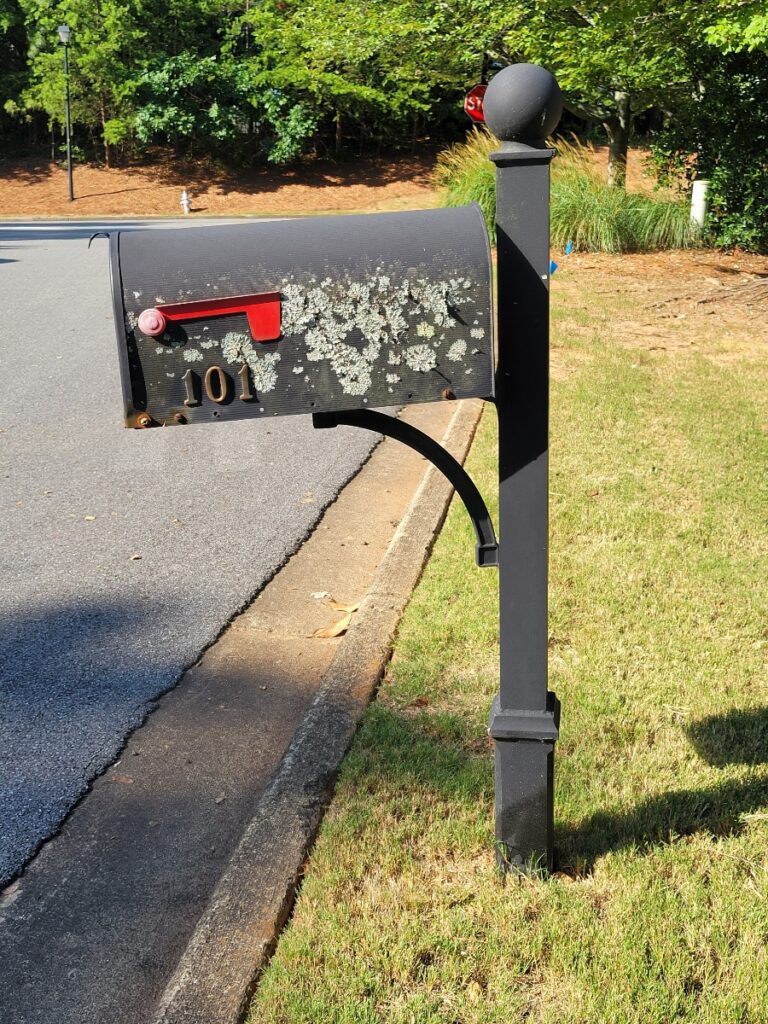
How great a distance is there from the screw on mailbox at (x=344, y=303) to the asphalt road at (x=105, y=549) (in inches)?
58.4

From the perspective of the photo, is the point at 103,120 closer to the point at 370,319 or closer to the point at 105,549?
the point at 105,549

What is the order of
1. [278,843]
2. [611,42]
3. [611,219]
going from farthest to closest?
1. [611,219]
2. [611,42]
3. [278,843]

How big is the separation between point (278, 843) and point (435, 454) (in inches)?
42.3

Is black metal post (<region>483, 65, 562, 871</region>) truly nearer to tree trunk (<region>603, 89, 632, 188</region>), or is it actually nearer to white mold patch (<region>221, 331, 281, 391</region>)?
white mold patch (<region>221, 331, 281, 391</region>)

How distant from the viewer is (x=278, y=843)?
104 inches

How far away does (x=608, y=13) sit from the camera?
431 inches

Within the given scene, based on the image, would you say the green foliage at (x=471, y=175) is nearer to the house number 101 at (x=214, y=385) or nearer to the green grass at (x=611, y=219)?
the green grass at (x=611, y=219)

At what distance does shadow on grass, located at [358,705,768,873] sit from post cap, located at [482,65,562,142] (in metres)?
1.68

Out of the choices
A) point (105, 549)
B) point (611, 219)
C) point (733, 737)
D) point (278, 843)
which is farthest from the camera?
point (611, 219)

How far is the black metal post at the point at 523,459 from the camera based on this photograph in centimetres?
215

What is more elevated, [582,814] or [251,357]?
[251,357]

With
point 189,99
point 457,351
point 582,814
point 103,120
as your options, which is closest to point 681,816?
point 582,814

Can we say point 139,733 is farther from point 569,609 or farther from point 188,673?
point 569,609

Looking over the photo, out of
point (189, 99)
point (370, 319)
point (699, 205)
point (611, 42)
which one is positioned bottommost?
point (699, 205)
